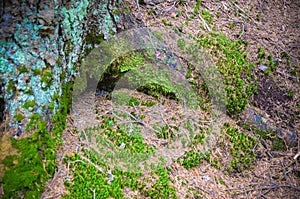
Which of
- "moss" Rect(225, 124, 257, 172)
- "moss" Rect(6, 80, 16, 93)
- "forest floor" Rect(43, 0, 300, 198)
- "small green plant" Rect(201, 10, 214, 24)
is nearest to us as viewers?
"moss" Rect(6, 80, 16, 93)

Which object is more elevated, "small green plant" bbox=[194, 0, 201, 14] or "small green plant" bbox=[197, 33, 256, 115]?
"small green plant" bbox=[194, 0, 201, 14]

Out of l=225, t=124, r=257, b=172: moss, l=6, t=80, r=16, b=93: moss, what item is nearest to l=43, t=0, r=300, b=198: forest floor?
l=225, t=124, r=257, b=172: moss

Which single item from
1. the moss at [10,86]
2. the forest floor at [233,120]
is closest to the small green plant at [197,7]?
the forest floor at [233,120]

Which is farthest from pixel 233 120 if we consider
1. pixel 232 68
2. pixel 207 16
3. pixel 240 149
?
pixel 207 16

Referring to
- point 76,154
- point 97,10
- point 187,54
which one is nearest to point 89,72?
point 97,10

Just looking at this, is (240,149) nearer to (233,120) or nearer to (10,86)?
(233,120)

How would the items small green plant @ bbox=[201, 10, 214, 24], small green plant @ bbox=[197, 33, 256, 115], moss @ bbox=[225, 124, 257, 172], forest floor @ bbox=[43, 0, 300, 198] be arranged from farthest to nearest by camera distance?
small green plant @ bbox=[201, 10, 214, 24], small green plant @ bbox=[197, 33, 256, 115], moss @ bbox=[225, 124, 257, 172], forest floor @ bbox=[43, 0, 300, 198]

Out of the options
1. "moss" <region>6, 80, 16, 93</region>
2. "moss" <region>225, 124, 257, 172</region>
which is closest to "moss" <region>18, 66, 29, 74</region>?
"moss" <region>6, 80, 16, 93</region>

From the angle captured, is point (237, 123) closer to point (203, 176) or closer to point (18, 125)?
point (203, 176)

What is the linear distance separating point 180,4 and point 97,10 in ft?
5.25

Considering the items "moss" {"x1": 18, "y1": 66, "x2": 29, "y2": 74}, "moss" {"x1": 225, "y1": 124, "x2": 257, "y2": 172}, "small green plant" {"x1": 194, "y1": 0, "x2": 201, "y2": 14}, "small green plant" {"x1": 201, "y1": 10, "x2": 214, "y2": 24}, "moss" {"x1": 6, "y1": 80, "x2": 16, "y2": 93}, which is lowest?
"moss" {"x1": 225, "y1": 124, "x2": 257, "y2": 172}

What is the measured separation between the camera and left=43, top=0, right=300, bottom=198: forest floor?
2980 millimetres

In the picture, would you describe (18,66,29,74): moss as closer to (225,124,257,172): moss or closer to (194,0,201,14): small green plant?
(225,124,257,172): moss

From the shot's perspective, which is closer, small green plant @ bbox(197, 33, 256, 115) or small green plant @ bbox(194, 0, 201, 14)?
small green plant @ bbox(197, 33, 256, 115)
